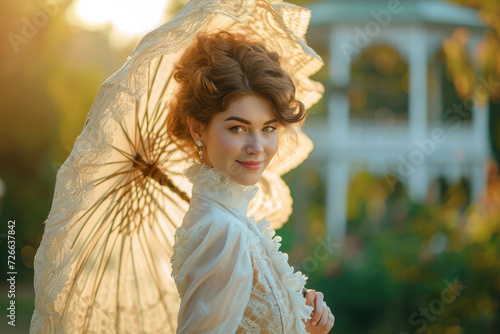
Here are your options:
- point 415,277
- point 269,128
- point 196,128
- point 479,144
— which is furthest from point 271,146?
point 479,144

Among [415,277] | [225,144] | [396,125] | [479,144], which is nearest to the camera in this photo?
[225,144]

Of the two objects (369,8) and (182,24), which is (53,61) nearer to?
(369,8)

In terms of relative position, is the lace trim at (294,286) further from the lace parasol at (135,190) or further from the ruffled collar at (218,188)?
the lace parasol at (135,190)

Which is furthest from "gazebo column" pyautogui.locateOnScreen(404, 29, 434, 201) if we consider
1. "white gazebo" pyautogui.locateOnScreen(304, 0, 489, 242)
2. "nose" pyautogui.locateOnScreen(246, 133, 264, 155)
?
"nose" pyautogui.locateOnScreen(246, 133, 264, 155)

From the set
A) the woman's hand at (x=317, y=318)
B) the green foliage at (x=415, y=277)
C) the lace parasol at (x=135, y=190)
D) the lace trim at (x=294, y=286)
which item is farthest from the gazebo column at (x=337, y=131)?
the lace trim at (x=294, y=286)

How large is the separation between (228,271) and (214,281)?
0.05m

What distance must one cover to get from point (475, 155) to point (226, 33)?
9.96 metres

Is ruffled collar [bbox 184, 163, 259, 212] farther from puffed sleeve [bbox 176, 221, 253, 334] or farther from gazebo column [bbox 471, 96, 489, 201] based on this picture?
gazebo column [bbox 471, 96, 489, 201]

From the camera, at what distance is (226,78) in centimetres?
182

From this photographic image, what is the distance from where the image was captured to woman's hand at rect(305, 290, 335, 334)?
198 centimetres

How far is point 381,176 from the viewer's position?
10.8m

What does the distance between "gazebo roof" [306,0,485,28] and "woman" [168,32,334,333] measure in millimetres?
8756

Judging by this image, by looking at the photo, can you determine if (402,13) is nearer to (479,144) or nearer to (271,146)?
(479,144)

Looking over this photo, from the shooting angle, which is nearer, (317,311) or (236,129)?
(236,129)
